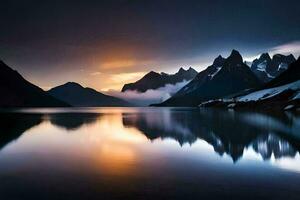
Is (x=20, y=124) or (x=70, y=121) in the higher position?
(x=20, y=124)

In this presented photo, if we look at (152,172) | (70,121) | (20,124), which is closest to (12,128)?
(20,124)

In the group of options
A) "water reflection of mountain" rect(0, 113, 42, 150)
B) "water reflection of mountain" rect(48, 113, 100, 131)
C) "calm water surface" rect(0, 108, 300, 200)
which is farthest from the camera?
"water reflection of mountain" rect(48, 113, 100, 131)

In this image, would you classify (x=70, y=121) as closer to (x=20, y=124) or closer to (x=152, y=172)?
(x=20, y=124)

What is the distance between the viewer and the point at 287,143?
146 feet

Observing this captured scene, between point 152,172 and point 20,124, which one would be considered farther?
point 20,124

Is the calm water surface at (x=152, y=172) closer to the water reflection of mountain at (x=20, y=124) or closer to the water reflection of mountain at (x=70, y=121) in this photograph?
the water reflection of mountain at (x=20, y=124)

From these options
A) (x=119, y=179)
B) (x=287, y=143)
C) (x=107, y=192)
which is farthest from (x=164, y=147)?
(x=107, y=192)

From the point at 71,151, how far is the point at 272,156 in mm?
24062

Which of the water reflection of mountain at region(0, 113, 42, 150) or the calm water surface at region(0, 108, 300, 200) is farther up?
the water reflection of mountain at region(0, 113, 42, 150)

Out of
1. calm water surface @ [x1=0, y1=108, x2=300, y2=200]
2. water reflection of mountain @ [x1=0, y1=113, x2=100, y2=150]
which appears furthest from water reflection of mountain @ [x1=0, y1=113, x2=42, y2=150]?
calm water surface @ [x1=0, y1=108, x2=300, y2=200]

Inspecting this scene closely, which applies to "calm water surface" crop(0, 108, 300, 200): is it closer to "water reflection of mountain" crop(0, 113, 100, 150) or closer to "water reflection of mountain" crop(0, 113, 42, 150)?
"water reflection of mountain" crop(0, 113, 42, 150)

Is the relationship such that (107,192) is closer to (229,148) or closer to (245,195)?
(245,195)

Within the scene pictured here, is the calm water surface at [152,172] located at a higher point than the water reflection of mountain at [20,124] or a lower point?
lower

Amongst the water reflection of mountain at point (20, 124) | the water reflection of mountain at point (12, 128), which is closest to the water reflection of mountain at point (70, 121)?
the water reflection of mountain at point (20, 124)
